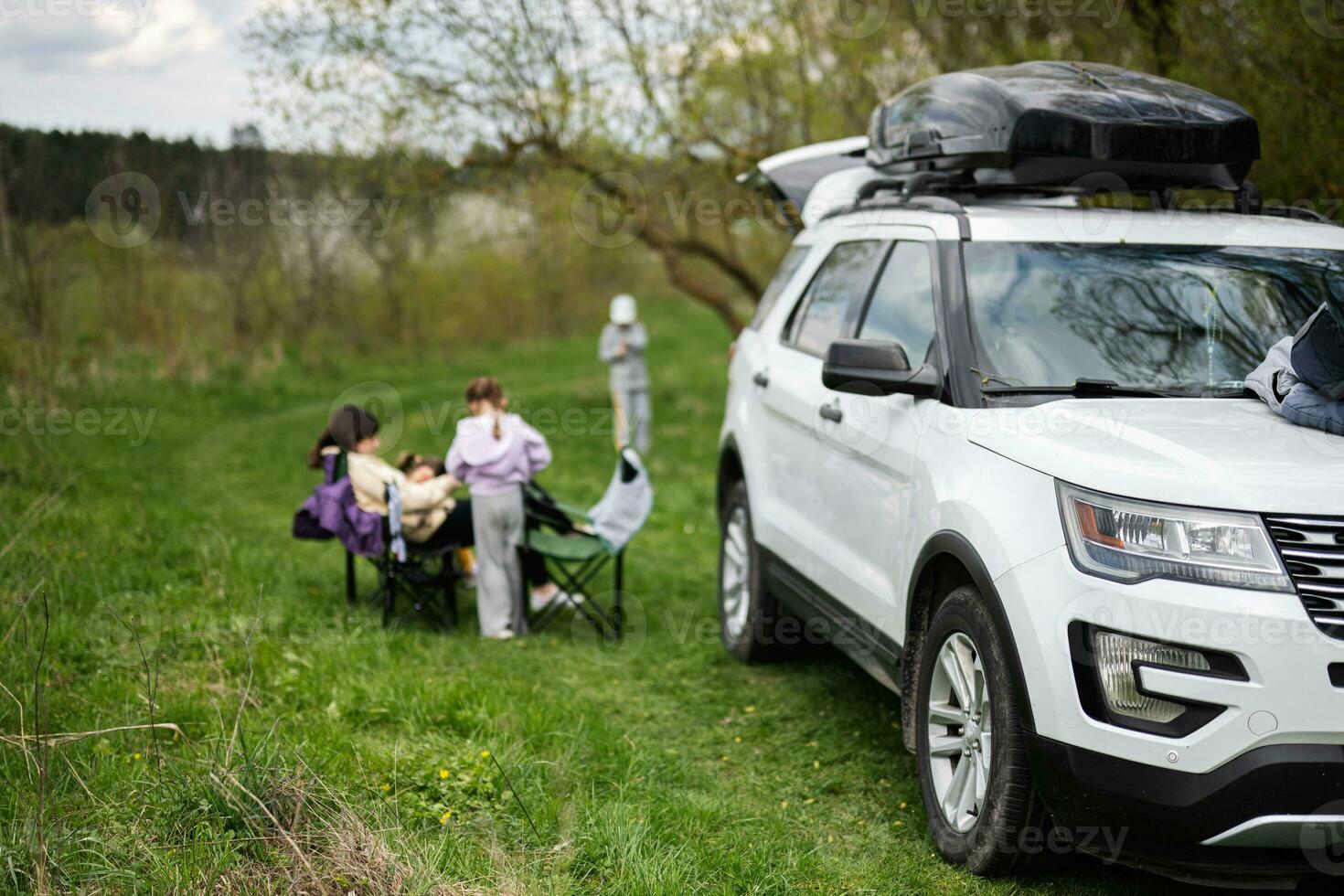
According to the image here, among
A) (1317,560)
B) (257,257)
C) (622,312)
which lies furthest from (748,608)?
(257,257)

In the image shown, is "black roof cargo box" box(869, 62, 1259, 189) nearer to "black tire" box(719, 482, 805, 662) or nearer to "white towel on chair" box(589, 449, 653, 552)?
"black tire" box(719, 482, 805, 662)

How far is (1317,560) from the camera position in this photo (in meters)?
2.93

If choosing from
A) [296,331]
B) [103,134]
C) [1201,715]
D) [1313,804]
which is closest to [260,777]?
[1201,715]

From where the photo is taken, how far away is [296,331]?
1917 centimetres

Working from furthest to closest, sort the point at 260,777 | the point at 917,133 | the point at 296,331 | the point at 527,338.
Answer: the point at 527,338, the point at 296,331, the point at 917,133, the point at 260,777

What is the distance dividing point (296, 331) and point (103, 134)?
4870 millimetres

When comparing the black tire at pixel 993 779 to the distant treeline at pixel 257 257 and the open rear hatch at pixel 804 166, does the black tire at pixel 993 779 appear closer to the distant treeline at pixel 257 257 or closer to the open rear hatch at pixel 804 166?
the open rear hatch at pixel 804 166

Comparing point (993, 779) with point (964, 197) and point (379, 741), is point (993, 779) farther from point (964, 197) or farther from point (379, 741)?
point (964, 197)

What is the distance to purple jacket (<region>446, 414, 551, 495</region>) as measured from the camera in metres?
6.65

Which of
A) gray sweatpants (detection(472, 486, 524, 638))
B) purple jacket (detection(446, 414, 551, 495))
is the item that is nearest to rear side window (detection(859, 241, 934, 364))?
purple jacket (detection(446, 414, 551, 495))

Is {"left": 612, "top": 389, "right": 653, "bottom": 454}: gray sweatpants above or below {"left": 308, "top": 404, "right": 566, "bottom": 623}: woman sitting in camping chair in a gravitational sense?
below

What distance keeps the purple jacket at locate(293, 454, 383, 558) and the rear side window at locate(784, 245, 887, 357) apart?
255 cm

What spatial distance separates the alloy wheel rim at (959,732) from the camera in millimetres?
3637

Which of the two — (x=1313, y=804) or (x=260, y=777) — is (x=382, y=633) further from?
(x=1313, y=804)
